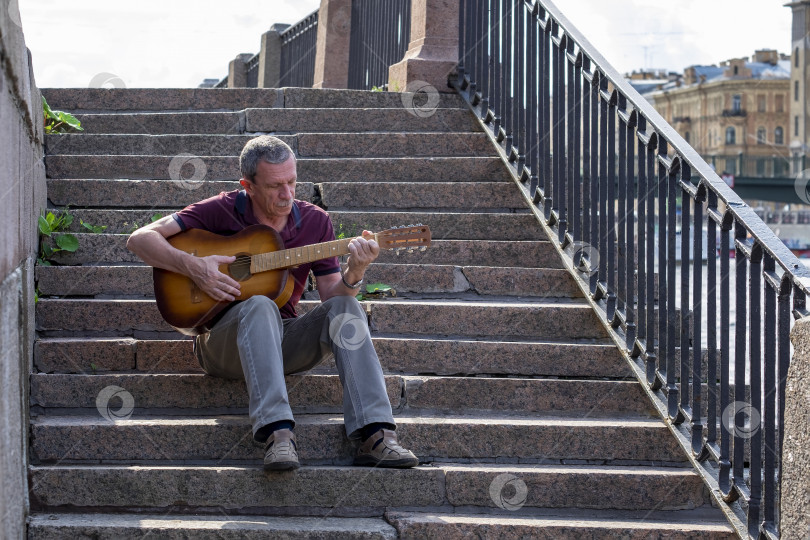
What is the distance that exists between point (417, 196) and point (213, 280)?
1.86m

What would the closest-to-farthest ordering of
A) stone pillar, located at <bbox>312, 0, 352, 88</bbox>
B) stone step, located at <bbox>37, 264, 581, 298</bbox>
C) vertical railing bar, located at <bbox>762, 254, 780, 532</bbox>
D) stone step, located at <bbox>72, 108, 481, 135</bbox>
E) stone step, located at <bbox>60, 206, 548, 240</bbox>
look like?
vertical railing bar, located at <bbox>762, 254, 780, 532</bbox> → stone step, located at <bbox>37, 264, 581, 298</bbox> → stone step, located at <bbox>60, 206, 548, 240</bbox> → stone step, located at <bbox>72, 108, 481, 135</bbox> → stone pillar, located at <bbox>312, 0, 352, 88</bbox>

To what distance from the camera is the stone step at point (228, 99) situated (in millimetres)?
6457

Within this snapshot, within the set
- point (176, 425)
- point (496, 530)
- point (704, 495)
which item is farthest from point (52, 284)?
point (704, 495)

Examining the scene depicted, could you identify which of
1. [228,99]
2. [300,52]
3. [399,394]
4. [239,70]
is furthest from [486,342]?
[239,70]

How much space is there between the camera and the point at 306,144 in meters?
6.04

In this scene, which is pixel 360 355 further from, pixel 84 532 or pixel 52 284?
pixel 52 284

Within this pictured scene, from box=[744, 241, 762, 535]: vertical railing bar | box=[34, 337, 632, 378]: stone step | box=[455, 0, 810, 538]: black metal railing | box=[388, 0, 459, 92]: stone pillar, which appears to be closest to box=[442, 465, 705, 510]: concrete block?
box=[455, 0, 810, 538]: black metal railing

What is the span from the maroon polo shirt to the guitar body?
A: 2.8 inches

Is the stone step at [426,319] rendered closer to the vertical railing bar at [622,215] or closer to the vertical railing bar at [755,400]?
the vertical railing bar at [622,215]

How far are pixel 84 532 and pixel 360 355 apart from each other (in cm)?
111

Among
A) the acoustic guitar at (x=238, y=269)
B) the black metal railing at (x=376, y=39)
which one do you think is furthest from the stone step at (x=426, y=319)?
the black metal railing at (x=376, y=39)

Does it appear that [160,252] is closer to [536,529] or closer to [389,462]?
[389,462]

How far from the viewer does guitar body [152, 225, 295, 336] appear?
4.03 meters

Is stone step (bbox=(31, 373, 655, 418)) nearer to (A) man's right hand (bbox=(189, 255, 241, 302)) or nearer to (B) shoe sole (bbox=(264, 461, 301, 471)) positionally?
(A) man's right hand (bbox=(189, 255, 241, 302))
